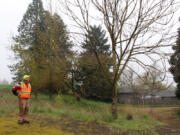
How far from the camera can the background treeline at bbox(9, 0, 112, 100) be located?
9609 millimetres

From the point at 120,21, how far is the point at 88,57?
9016mm

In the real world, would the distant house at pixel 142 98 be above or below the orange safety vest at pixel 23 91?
below

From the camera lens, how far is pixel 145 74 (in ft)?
26.4

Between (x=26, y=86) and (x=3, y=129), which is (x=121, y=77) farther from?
(x=3, y=129)

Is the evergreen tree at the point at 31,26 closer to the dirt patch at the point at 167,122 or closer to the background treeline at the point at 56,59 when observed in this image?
the background treeline at the point at 56,59

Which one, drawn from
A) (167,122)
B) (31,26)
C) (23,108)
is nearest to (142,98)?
(167,122)

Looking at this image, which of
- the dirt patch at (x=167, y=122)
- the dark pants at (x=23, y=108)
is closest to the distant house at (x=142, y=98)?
the dirt patch at (x=167, y=122)

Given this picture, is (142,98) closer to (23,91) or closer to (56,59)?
(56,59)

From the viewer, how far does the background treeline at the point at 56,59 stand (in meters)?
9.61

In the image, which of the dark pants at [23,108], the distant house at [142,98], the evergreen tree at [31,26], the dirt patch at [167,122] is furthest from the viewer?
the distant house at [142,98]

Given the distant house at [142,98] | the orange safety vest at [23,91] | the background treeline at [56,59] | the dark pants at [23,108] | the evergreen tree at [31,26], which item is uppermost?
the evergreen tree at [31,26]

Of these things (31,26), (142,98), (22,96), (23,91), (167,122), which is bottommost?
(142,98)

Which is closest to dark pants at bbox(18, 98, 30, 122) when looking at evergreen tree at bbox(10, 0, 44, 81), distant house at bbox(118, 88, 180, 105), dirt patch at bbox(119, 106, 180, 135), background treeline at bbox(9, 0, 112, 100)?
background treeline at bbox(9, 0, 112, 100)

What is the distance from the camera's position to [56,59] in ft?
34.0
